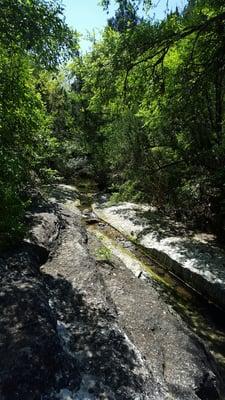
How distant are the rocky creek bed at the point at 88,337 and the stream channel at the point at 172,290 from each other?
59cm

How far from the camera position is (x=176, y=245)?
10602mm

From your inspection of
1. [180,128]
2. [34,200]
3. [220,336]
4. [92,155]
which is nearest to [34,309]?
[220,336]

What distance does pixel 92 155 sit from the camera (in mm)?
21766

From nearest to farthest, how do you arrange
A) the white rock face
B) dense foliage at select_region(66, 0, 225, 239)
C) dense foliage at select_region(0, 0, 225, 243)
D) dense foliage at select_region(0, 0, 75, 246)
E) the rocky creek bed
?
1. the rocky creek bed
2. dense foliage at select_region(0, 0, 75, 246)
3. dense foliage at select_region(0, 0, 225, 243)
4. the white rock face
5. dense foliage at select_region(66, 0, 225, 239)

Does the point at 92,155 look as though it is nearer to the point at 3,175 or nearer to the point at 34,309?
the point at 3,175

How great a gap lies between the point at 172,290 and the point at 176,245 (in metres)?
1.91

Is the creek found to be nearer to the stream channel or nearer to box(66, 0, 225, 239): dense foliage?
the stream channel

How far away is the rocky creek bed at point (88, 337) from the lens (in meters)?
4.23

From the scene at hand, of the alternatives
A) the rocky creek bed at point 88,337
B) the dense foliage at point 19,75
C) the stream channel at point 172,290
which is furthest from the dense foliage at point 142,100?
the stream channel at point 172,290

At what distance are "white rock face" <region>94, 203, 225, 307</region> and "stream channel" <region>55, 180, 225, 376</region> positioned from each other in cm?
24

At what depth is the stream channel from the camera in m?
7.24

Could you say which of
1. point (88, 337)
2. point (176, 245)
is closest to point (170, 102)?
point (176, 245)

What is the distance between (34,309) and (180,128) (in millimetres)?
8963

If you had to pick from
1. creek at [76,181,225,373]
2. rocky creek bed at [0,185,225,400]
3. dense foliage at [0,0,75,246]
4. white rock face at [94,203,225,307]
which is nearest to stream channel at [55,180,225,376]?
creek at [76,181,225,373]
